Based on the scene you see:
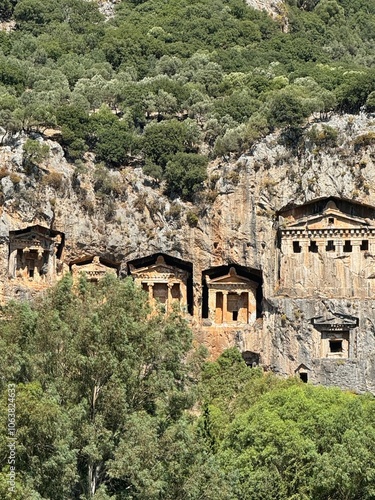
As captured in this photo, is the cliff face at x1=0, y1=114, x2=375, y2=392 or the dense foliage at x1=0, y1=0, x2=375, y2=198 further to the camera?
the dense foliage at x1=0, y1=0, x2=375, y2=198

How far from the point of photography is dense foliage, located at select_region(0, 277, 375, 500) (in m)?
43.3

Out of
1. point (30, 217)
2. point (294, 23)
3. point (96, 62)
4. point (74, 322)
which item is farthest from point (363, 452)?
point (294, 23)

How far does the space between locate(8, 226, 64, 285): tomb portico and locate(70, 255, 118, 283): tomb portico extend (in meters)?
1.15

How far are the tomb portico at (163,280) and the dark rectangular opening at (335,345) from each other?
8930 mm

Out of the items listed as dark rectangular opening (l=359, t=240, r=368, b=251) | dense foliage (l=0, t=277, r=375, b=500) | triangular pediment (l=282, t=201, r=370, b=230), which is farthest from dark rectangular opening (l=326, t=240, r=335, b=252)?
dense foliage (l=0, t=277, r=375, b=500)

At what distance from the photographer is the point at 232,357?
71.8 m

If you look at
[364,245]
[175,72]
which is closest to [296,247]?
[364,245]

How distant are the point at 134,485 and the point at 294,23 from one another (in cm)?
8392

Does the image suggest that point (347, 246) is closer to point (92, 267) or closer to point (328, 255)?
point (328, 255)

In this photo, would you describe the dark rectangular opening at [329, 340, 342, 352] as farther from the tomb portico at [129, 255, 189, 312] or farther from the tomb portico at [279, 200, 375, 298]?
the tomb portico at [129, 255, 189, 312]

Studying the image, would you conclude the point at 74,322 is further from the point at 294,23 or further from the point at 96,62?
the point at 294,23

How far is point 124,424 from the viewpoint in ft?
152

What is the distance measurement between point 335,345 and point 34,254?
17.9 metres

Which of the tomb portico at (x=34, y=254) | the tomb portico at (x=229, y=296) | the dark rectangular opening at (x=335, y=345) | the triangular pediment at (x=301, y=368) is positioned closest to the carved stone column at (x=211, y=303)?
the tomb portico at (x=229, y=296)
